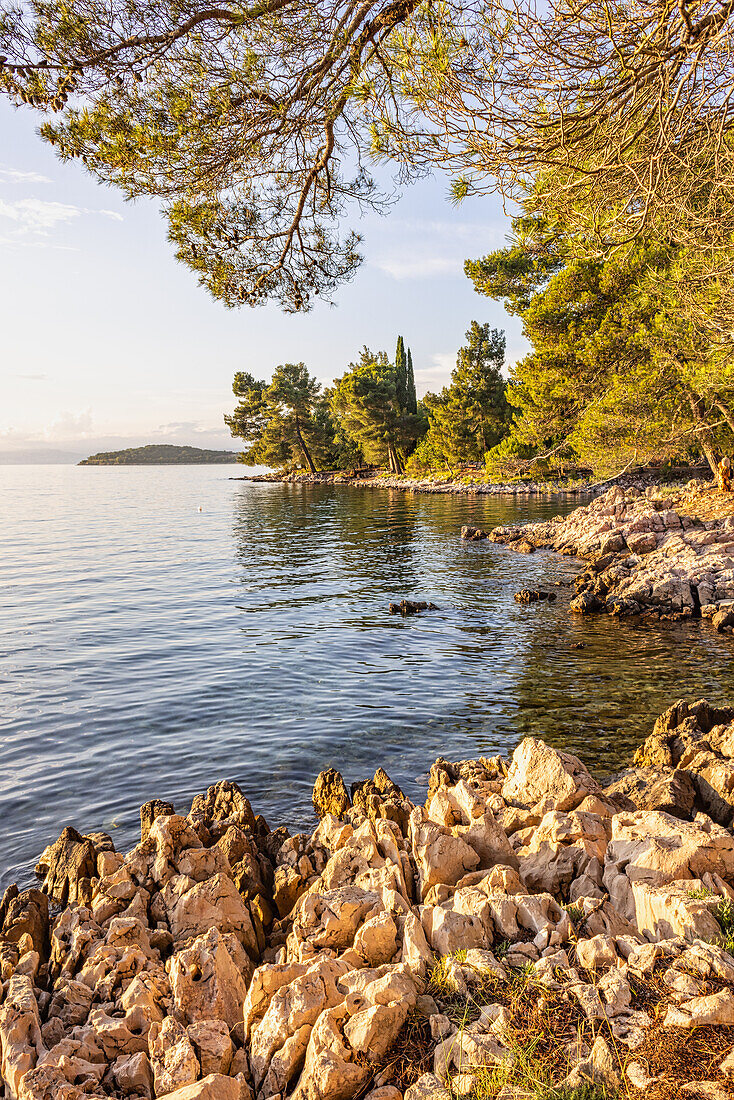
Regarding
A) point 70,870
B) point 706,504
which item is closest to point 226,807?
point 70,870

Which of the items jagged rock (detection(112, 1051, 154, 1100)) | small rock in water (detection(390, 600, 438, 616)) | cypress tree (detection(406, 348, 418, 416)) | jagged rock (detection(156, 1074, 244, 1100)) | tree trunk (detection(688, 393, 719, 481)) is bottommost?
small rock in water (detection(390, 600, 438, 616))

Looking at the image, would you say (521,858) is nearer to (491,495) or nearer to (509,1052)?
(509,1052)

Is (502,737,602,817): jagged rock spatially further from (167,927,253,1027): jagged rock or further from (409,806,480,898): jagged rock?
(167,927,253,1027): jagged rock

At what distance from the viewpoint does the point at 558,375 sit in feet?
90.4

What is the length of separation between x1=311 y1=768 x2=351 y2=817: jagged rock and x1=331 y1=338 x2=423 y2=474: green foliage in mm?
66198

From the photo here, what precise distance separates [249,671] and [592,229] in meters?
9.79

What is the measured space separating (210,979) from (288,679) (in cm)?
855

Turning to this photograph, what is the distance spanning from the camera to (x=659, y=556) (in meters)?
18.6

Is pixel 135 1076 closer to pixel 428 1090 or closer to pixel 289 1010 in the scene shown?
pixel 289 1010

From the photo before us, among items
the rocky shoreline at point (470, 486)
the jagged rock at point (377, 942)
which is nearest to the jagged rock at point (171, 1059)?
the jagged rock at point (377, 942)

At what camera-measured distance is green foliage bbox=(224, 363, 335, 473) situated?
8781 centimetres

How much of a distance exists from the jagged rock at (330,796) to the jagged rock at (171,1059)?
11.2 feet

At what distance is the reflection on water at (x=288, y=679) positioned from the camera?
8.53 metres

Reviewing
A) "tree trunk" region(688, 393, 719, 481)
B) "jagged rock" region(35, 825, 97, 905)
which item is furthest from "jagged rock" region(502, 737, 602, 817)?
"tree trunk" region(688, 393, 719, 481)
